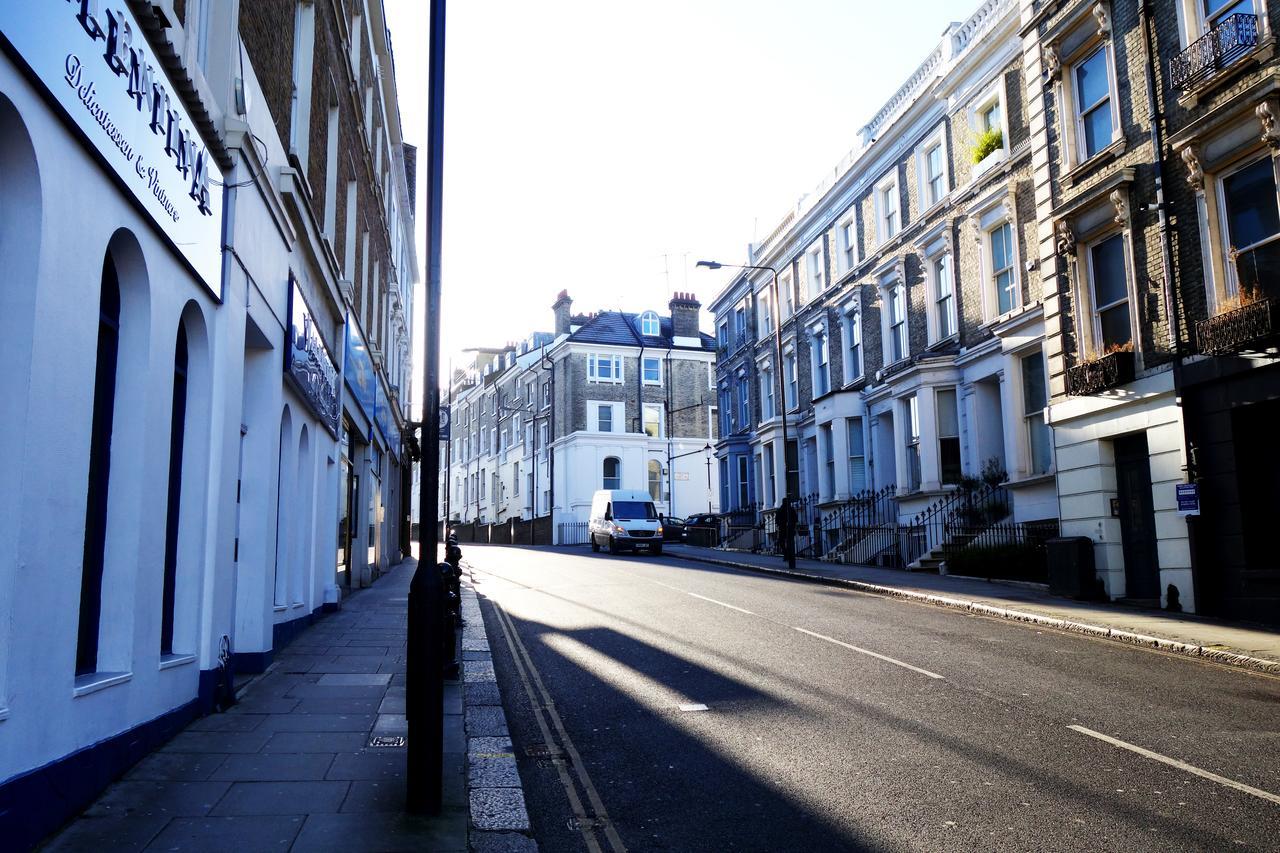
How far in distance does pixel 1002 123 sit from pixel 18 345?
2107cm

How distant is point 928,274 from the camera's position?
2431 centimetres

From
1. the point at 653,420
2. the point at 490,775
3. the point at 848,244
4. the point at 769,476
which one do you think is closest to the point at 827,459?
the point at 769,476

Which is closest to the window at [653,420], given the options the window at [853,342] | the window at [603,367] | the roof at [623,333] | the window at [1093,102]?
the window at [603,367]

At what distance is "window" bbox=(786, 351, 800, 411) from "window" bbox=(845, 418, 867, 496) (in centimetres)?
502

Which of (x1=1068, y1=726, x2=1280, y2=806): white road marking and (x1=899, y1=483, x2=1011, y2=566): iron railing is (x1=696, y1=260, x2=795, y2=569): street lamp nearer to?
(x1=899, y1=483, x2=1011, y2=566): iron railing

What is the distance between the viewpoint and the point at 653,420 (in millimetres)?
56438

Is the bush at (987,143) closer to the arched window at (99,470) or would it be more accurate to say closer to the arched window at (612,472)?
the arched window at (99,470)

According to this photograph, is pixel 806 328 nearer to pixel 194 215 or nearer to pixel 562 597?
pixel 562 597

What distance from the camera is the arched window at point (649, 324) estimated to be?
57750 millimetres

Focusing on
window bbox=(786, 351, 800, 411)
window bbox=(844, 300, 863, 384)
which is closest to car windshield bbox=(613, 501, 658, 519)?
window bbox=(786, 351, 800, 411)

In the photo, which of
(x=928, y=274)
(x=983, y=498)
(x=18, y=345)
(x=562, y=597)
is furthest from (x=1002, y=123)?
(x=18, y=345)

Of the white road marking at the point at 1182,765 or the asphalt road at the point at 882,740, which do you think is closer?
the asphalt road at the point at 882,740

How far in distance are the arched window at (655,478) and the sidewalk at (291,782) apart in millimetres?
46604

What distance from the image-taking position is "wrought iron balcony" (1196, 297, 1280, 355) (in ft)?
39.0
